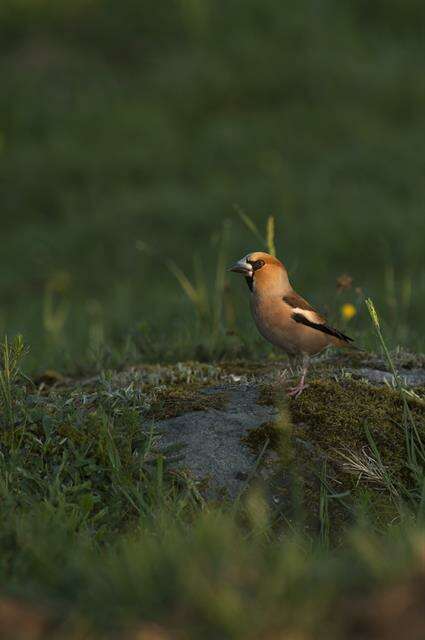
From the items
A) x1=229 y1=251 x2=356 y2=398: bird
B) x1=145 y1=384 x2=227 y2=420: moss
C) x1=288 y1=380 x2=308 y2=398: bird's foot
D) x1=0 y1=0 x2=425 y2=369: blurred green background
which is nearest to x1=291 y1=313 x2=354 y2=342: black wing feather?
x1=229 y1=251 x2=356 y2=398: bird

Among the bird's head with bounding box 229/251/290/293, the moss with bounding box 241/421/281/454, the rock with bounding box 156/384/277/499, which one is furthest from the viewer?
the bird's head with bounding box 229/251/290/293

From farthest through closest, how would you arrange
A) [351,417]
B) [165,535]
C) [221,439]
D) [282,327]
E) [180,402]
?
[282,327] < [180,402] < [351,417] < [221,439] < [165,535]

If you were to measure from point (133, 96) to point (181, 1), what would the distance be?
2411 millimetres

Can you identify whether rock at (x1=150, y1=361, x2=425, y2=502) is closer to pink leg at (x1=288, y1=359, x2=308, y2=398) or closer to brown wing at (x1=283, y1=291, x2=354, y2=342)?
pink leg at (x1=288, y1=359, x2=308, y2=398)

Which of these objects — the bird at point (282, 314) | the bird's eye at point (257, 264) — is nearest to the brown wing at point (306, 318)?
the bird at point (282, 314)

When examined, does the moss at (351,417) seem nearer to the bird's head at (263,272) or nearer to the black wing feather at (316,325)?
the black wing feather at (316,325)

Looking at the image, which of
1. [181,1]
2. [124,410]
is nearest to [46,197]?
[181,1]

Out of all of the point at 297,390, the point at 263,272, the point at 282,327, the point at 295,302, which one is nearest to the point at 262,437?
the point at 297,390

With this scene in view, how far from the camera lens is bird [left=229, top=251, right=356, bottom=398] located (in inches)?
191

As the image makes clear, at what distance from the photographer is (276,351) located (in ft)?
20.2

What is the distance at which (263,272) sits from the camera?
5.00m

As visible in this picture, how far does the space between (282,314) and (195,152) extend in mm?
8811

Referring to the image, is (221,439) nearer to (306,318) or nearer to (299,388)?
(299,388)

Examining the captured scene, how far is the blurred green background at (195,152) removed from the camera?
33.9 feet
